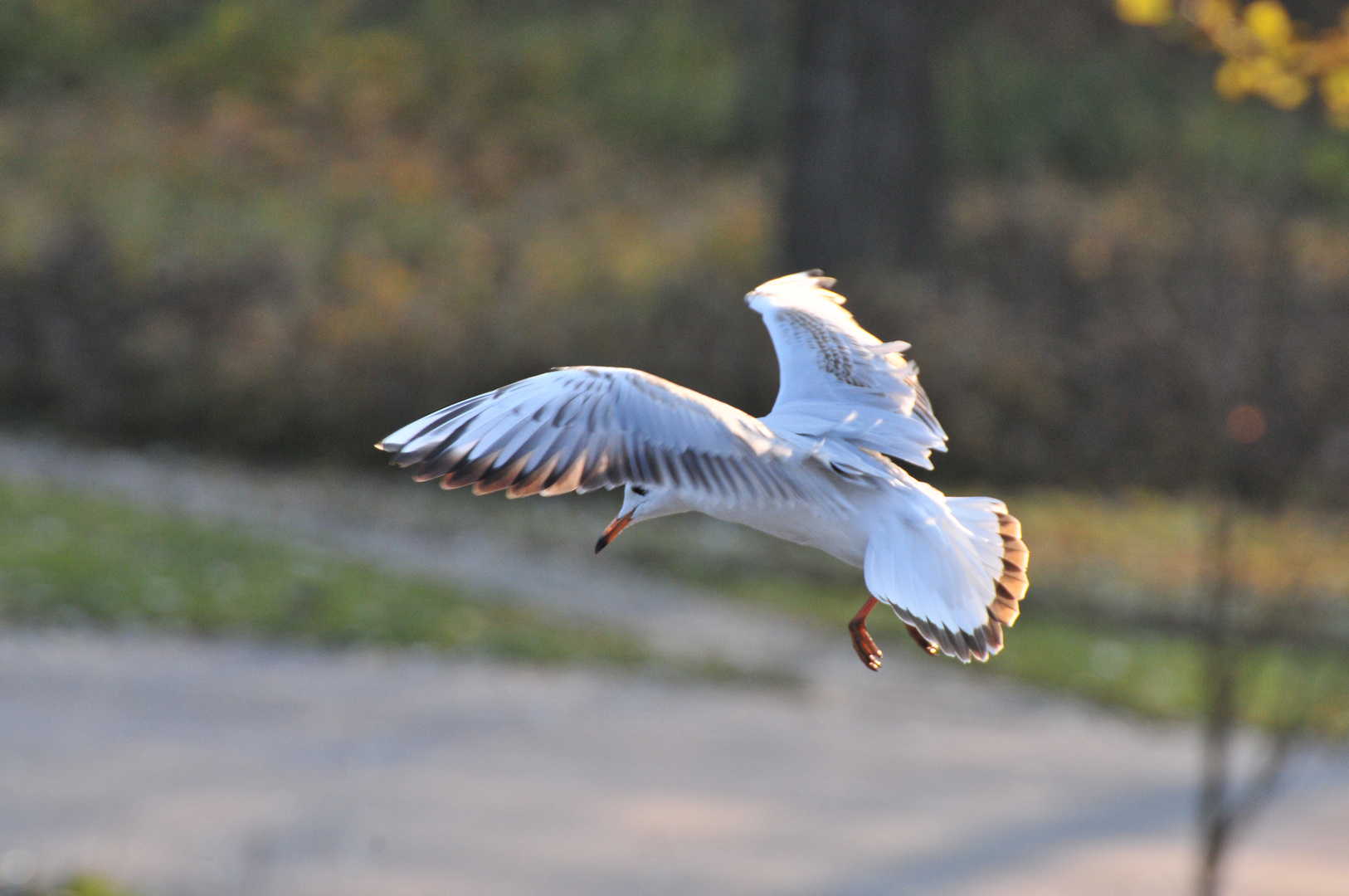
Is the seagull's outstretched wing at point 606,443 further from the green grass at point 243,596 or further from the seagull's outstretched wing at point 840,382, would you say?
the green grass at point 243,596

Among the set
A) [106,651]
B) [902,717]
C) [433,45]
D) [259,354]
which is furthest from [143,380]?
[433,45]

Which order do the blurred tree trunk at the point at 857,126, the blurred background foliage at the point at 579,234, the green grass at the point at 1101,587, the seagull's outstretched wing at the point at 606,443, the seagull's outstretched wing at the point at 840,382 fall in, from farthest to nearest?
the blurred background foliage at the point at 579,234
the blurred tree trunk at the point at 857,126
the green grass at the point at 1101,587
the seagull's outstretched wing at the point at 840,382
the seagull's outstretched wing at the point at 606,443

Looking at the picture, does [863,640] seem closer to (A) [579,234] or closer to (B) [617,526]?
(B) [617,526]

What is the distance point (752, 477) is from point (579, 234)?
51.7 feet

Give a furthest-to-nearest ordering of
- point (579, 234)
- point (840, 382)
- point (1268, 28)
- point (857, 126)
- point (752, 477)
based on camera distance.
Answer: point (579, 234) → point (857, 126) → point (1268, 28) → point (840, 382) → point (752, 477)

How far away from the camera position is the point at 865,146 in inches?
494

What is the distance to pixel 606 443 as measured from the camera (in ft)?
4.66

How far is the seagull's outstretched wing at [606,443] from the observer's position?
1.33 metres

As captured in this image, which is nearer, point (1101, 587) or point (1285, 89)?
point (1285, 89)

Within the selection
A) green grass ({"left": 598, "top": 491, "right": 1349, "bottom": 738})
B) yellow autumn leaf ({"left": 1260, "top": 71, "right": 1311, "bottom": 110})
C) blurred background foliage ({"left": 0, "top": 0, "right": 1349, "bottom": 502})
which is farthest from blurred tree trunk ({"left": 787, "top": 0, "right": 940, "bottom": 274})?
yellow autumn leaf ({"left": 1260, "top": 71, "right": 1311, "bottom": 110})

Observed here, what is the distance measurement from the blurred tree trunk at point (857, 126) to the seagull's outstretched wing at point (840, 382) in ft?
32.7

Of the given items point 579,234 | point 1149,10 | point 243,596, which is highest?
point 579,234

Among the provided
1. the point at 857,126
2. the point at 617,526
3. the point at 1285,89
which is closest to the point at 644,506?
the point at 617,526

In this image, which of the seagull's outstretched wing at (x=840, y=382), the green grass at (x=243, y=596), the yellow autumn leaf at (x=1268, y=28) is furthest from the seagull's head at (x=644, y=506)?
the green grass at (x=243, y=596)
